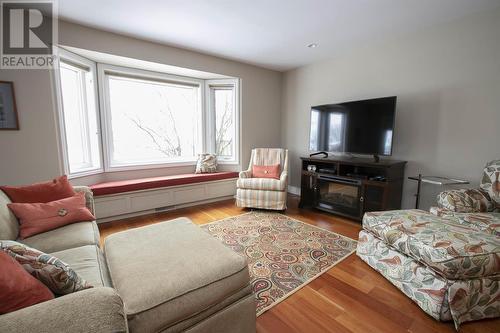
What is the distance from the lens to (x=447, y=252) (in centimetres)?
140

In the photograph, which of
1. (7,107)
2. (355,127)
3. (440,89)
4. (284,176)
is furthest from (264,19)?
(7,107)

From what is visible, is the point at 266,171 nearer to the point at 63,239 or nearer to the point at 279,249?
the point at 279,249

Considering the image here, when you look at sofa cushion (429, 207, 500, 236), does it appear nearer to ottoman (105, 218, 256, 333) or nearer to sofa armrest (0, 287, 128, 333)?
ottoman (105, 218, 256, 333)

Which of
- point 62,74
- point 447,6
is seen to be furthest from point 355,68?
point 62,74

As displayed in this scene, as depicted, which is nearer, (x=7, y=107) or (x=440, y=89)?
(x=7, y=107)

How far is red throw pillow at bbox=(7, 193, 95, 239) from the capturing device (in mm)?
1609

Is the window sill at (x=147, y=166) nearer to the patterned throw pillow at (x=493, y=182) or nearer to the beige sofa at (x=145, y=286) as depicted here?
the beige sofa at (x=145, y=286)

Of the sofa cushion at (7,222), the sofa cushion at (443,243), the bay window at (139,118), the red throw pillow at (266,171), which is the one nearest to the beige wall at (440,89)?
the sofa cushion at (443,243)

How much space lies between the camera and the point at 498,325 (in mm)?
1408

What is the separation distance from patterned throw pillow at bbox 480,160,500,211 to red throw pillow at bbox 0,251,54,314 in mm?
3177

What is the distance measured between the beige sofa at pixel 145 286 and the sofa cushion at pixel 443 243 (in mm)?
1200

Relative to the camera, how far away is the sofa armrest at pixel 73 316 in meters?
0.63

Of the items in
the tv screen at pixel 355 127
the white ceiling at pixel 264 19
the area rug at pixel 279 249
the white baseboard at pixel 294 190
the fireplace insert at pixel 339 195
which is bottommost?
the area rug at pixel 279 249

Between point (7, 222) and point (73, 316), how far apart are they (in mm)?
1409
